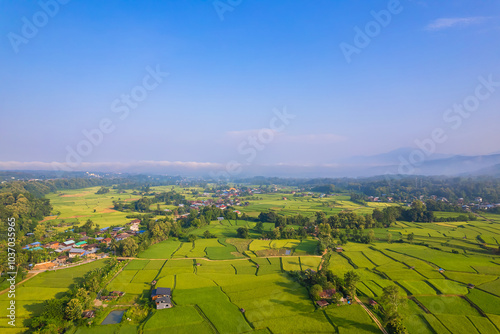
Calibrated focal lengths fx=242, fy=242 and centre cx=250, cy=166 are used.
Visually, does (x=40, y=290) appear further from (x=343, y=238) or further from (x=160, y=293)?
(x=343, y=238)

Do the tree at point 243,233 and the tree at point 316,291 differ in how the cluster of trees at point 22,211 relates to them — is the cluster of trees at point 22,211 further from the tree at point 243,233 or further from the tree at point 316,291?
the tree at point 316,291

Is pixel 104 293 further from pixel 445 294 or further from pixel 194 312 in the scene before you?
pixel 445 294

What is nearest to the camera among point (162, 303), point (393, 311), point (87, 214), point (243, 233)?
point (393, 311)

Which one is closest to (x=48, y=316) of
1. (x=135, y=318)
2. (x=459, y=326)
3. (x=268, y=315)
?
(x=135, y=318)

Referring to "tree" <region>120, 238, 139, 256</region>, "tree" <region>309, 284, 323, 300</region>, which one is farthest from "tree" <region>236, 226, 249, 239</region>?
"tree" <region>309, 284, 323, 300</region>

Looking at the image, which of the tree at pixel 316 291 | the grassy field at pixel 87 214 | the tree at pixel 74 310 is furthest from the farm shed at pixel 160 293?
the grassy field at pixel 87 214

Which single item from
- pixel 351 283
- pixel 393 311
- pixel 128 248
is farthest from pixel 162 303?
pixel 393 311
